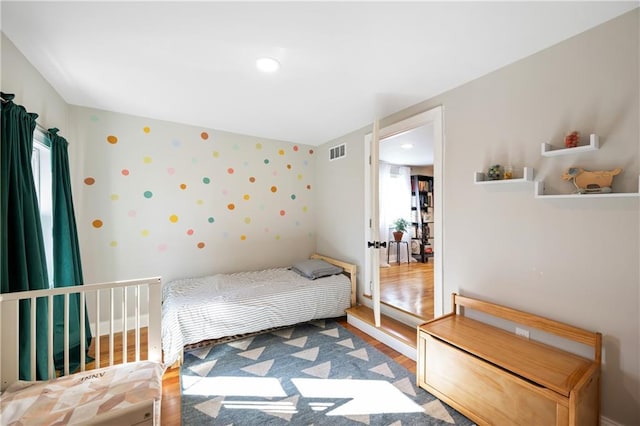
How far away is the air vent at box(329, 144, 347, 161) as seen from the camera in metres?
3.44

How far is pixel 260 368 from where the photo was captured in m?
2.13

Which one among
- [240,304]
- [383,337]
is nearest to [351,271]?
[383,337]

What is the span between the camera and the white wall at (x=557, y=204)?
1.37 metres

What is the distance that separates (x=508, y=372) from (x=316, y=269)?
2.01 m

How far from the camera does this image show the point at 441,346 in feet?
5.72

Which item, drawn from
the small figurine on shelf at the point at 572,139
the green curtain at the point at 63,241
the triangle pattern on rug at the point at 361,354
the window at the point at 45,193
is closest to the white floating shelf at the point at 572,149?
the small figurine on shelf at the point at 572,139

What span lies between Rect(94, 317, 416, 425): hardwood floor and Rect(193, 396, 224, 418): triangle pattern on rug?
0.41 ft

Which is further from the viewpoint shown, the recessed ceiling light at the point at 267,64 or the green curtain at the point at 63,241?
the green curtain at the point at 63,241

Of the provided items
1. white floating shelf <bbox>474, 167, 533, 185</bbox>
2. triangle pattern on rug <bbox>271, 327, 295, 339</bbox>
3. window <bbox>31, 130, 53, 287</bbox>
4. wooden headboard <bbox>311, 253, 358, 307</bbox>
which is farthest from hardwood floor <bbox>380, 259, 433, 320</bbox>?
window <bbox>31, 130, 53, 287</bbox>

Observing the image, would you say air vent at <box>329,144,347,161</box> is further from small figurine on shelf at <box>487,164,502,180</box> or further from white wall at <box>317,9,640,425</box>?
small figurine on shelf at <box>487,164,502,180</box>

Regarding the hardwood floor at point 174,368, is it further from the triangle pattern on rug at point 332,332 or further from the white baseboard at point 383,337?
the triangle pattern on rug at point 332,332

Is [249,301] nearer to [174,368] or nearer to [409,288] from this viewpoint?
[174,368]

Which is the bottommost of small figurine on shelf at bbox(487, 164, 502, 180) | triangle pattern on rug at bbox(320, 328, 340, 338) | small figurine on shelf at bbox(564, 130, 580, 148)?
triangle pattern on rug at bbox(320, 328, 340, 338)

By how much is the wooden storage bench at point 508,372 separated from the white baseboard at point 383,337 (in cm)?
39
